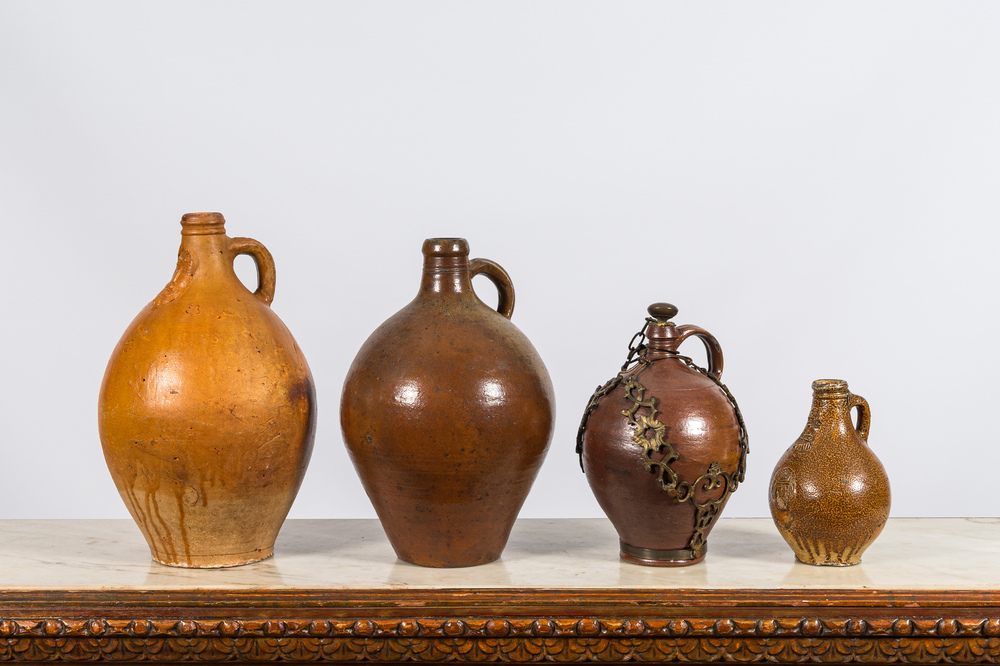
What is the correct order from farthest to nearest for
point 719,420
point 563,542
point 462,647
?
point 563,542 → point 719,420 → point 462,647

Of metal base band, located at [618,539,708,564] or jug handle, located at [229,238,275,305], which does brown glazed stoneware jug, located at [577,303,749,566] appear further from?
jug handle, located at [229,238,275,305]

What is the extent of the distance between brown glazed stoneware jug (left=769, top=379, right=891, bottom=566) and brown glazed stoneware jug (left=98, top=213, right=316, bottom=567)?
0.93 metres

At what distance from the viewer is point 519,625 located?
1.95m

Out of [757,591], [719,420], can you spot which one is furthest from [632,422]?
[757,591]

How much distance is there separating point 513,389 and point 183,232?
72cm

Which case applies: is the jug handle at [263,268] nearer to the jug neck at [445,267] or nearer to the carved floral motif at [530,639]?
the jug neck at [445,267]

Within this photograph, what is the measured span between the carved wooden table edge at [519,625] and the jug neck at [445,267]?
568 mm

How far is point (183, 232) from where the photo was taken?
2.22 meters

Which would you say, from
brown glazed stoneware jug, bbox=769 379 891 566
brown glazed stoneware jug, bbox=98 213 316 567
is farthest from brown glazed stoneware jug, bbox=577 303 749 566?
brown glazed stoneware jug, bbox=98 213 316 567

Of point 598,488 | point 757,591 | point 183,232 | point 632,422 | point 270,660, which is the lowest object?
point 270,660

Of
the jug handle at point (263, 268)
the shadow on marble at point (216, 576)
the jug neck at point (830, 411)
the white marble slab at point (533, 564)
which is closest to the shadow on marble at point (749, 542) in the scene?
the white marble slab at point (533, 564)

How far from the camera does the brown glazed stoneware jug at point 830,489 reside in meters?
2.06

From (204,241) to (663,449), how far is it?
960mm

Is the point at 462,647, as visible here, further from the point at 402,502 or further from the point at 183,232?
the point at 183,232
